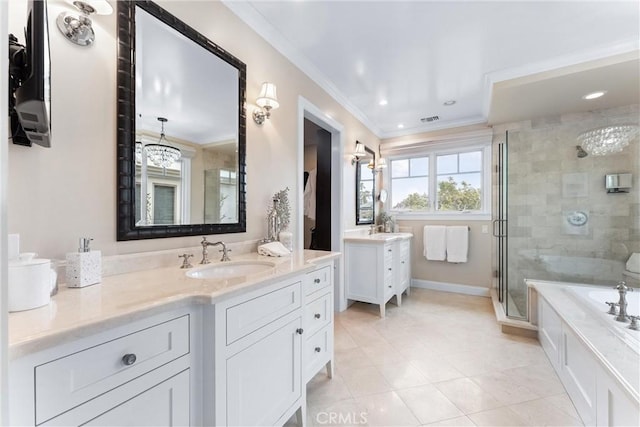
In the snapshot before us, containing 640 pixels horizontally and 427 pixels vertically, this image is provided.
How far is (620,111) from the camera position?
2990 millimetres

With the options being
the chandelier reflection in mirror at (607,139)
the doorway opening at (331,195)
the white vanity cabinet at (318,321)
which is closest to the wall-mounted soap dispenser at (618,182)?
the chandelier reflection in mirror at (607,139)

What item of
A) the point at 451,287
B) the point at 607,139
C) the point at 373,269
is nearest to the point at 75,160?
the point at 373,269

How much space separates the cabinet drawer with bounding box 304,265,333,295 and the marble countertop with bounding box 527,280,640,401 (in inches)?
55.4

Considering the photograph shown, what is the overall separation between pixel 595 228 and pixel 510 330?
5.44 ft

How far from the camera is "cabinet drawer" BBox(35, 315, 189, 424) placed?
0.60m

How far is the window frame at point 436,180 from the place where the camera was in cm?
380

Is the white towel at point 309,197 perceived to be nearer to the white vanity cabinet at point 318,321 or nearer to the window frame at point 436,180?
the window frame at point 436,180

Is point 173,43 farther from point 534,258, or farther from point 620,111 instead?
point 620,111

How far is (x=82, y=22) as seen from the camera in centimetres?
106

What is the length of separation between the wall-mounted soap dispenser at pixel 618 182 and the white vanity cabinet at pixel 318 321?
11.0ft

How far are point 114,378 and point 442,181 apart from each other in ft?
14.1

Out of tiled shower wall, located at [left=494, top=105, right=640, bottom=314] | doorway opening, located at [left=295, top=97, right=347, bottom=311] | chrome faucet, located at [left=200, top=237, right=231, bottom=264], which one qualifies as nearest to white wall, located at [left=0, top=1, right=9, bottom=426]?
chrome faucet, located at [left=200, top=237, right=231, bottom=264]

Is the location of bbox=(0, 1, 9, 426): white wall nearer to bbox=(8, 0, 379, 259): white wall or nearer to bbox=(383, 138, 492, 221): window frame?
bbox=(8, 0, 379, 259): white wall

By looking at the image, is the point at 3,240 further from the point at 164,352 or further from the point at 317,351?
the point at 317,351
